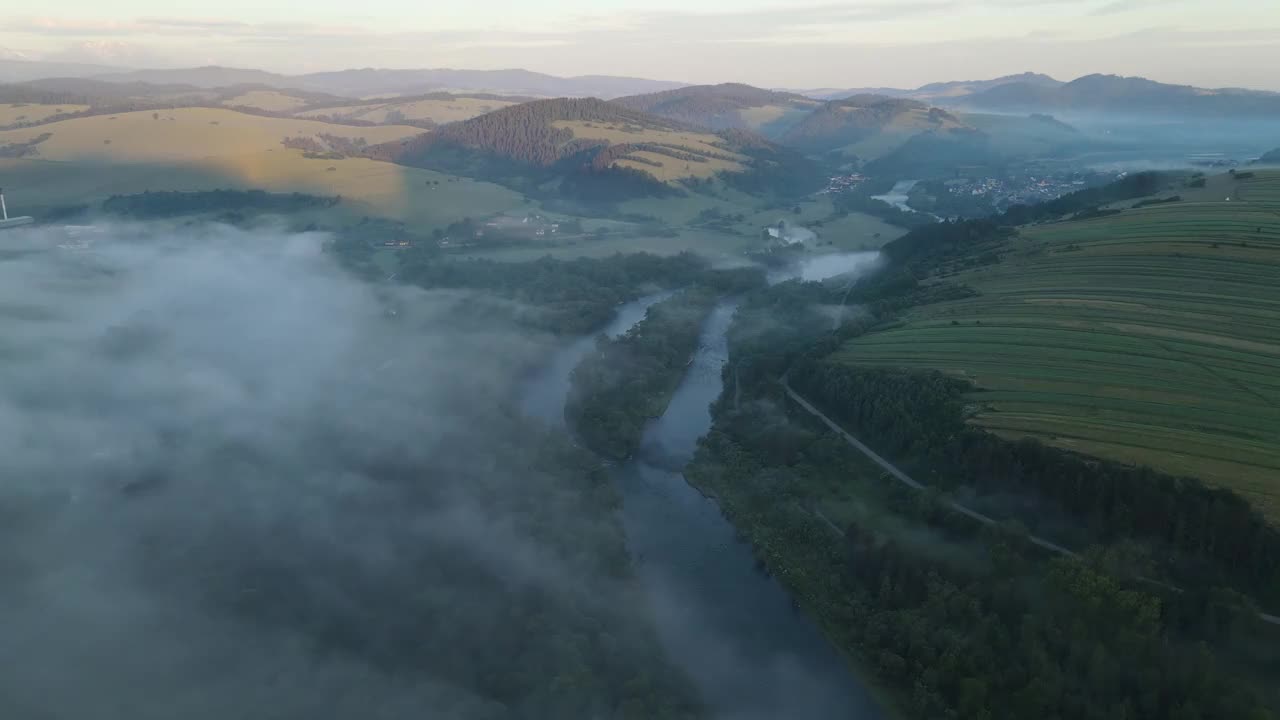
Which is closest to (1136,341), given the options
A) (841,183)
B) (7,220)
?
(7,220)

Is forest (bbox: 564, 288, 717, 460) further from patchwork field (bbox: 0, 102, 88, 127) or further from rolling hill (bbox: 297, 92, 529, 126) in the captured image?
rolling hill (bbox: 297, 92, 529, 126)

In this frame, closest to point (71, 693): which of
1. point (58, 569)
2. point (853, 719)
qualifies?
point (58, 569)

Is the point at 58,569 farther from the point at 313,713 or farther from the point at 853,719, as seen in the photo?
the point at 853,719

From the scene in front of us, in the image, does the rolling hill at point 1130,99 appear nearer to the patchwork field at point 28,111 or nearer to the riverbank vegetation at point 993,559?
the riverbank vegetation at point 993,559

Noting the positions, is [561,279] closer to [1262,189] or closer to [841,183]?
[1262,189]

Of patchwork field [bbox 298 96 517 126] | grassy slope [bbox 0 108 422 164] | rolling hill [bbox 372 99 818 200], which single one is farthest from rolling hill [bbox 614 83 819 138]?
grassy slope [bbox 0 108 422 164]

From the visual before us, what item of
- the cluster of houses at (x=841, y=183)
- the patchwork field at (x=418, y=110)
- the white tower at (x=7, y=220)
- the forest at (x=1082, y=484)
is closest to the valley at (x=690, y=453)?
the forest at (x=1082, y=484)
